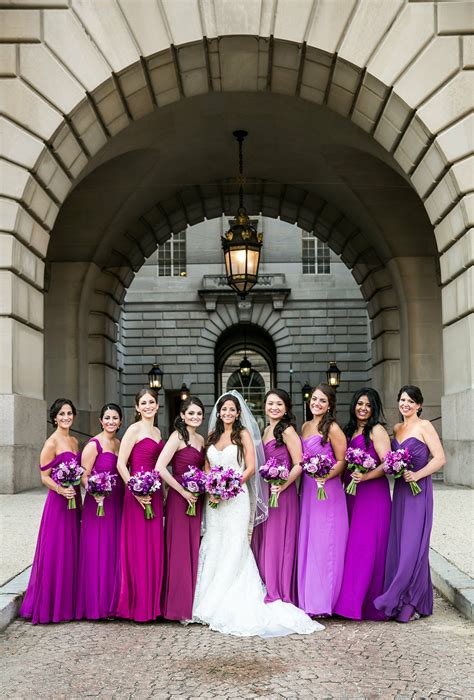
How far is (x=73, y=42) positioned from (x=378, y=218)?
9.20 metres

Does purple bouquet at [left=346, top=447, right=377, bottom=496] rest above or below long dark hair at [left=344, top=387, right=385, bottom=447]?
below

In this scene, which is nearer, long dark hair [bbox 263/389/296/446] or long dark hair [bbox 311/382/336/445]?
long dark hair [bbox 311/382/336/445]

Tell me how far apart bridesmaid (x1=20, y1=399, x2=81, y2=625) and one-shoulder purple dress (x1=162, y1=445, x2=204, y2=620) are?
79 centimetres

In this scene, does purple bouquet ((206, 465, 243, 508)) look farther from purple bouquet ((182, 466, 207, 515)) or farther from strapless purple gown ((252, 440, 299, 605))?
strapless purple gown ((252, 440, 299, 605))

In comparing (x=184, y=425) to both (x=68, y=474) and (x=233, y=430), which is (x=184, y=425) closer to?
(x=233, y=430)

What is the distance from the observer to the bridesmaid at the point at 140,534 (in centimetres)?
658

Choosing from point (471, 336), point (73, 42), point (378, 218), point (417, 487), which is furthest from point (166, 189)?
point (417, 487)

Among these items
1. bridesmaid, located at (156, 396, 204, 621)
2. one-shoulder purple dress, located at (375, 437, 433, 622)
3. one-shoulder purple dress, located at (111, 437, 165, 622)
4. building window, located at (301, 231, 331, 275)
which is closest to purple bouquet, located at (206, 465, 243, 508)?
bridesmaid, located at (156, 396, 204, 621)

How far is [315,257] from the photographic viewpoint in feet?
114

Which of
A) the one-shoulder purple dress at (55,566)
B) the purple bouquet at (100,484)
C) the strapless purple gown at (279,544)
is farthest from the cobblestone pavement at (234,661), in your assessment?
the purple bouquet at (100,484)


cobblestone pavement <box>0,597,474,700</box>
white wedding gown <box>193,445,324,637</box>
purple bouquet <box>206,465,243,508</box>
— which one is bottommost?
cobblestone pavement <box>0,597,474,700</box>

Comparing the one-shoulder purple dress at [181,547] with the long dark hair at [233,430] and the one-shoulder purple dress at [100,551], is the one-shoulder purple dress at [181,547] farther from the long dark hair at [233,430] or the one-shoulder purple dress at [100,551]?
the one-shoulder purple dress at [100,551]

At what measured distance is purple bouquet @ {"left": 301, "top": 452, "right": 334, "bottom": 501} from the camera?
668 cm

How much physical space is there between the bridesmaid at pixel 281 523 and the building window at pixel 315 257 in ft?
90.8
